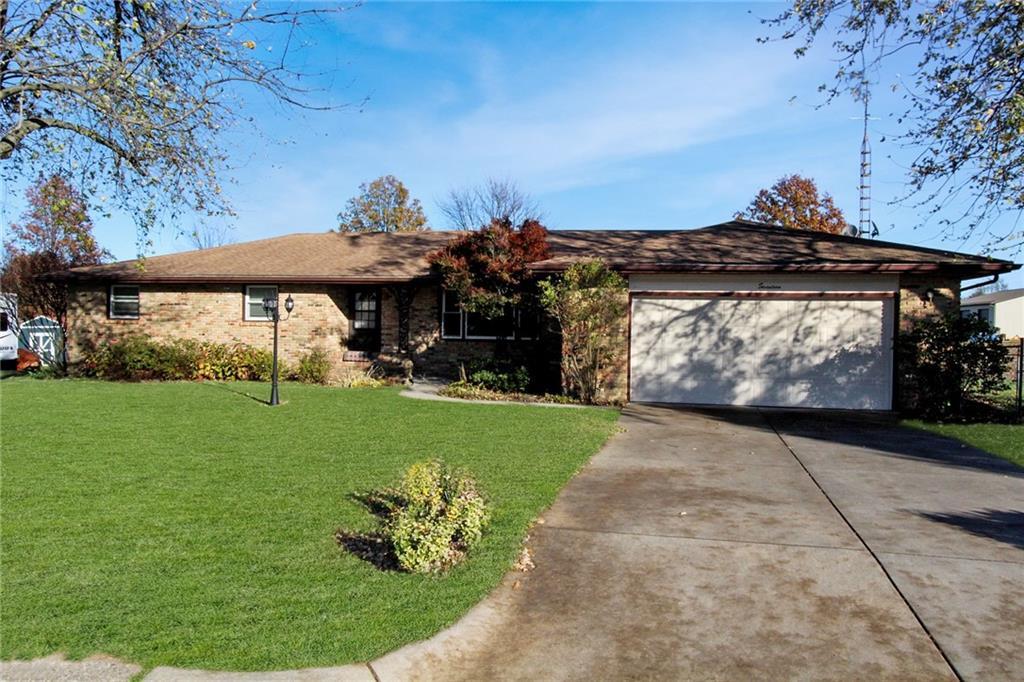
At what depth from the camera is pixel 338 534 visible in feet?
17.8

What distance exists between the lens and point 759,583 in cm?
460

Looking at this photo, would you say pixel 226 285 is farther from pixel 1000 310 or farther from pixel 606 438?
pixel 1000 310

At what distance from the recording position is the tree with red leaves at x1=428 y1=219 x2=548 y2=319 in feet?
50.6

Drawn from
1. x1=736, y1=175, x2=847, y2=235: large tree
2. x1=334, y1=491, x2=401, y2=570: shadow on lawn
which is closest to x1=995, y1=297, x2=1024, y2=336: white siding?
x1=736, y1=175, x2=847, y2=235: large tree

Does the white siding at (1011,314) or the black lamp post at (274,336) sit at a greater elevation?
the white siding at (1011,314)

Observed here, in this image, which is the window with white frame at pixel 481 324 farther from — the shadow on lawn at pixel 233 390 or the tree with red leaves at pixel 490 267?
the shadow on lawn at pixel 233 390

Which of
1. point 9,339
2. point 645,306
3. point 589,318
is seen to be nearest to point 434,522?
point 589,318

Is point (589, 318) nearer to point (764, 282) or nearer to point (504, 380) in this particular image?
point (504, 380)

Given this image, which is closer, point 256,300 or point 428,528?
point 428,528

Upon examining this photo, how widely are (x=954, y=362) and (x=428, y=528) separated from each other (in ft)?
37.2

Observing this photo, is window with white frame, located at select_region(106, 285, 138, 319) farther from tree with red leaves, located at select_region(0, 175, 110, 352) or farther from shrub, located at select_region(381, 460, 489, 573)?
shrub, located at select_region(381, 460, 489, 573)

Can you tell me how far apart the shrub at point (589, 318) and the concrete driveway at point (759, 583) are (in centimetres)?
597

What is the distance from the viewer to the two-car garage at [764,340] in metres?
13.7

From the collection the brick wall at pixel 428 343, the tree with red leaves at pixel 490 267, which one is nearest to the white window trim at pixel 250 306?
the brick wall at pixel 428 343
